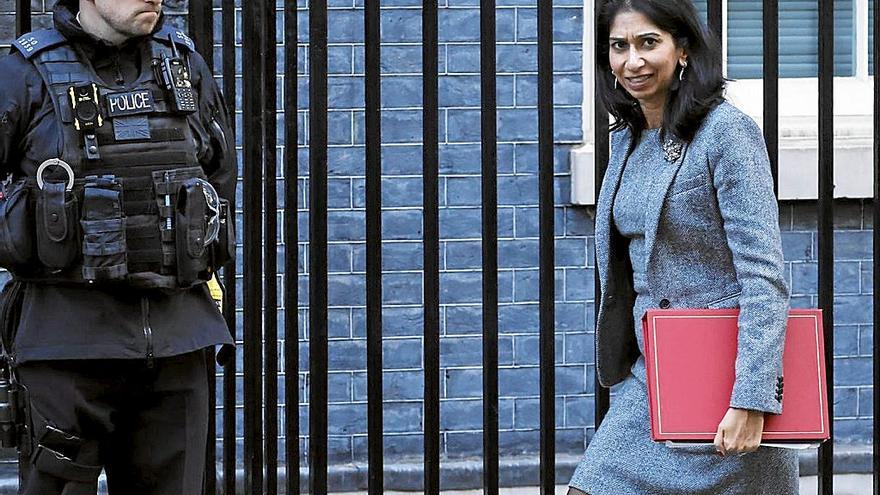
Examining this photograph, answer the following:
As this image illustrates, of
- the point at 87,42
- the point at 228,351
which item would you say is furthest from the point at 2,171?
the point at 228,351

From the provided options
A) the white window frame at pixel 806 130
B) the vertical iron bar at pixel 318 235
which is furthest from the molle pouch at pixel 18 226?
the white window frame at pixel 806 130

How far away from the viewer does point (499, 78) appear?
7.13 m

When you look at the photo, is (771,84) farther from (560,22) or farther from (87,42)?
(560,22)

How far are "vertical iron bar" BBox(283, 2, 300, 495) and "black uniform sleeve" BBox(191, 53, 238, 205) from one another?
0.70 ft

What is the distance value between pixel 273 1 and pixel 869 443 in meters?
4.10

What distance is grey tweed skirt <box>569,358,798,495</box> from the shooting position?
3.96m

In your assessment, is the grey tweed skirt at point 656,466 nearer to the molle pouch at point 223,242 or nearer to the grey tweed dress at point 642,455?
the grey tweed dress at point 642,455

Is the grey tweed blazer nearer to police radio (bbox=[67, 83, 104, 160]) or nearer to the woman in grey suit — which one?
the woman in grey suit

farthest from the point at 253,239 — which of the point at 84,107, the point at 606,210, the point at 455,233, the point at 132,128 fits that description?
the point at 455,233

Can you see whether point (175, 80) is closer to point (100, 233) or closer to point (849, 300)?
point (100, 233)

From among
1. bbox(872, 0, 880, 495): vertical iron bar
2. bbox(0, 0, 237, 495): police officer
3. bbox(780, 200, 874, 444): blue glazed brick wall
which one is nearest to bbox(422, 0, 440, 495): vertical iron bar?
bbox(0, 0, 237, 495): police officer

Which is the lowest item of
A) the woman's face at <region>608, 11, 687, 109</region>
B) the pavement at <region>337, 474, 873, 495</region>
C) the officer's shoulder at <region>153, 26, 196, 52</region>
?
the pavement at <region>337, 474, 873, 495</region>

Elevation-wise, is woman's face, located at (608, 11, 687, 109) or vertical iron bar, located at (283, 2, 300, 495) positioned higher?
woman's face, located at (608, 11, 687, 109)

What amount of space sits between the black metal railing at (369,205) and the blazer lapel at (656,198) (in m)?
0.58
